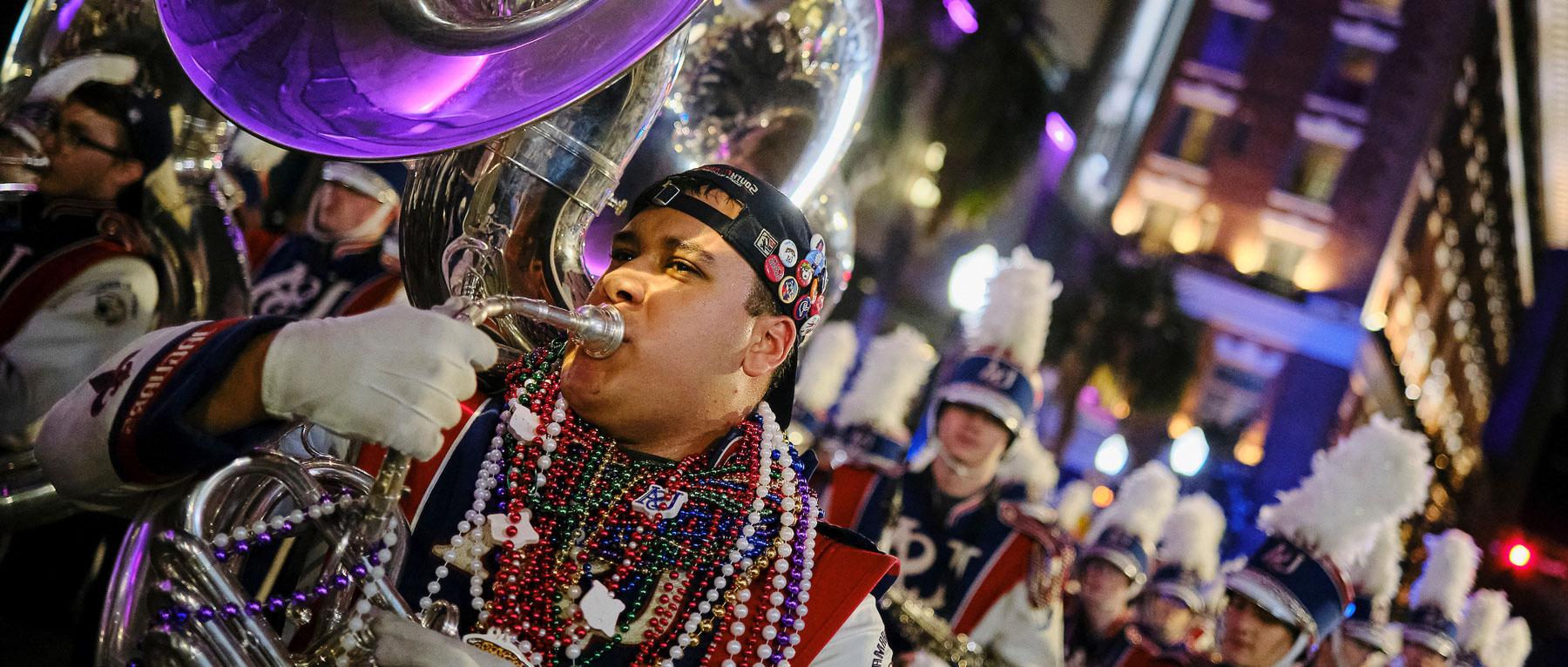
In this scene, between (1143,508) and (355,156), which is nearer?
(355,156)

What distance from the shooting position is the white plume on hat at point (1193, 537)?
809 centimetres

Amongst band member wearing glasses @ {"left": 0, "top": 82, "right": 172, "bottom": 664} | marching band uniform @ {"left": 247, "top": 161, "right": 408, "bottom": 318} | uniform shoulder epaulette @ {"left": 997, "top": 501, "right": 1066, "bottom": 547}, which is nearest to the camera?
band member wearing glasses @ {"left": 0, "top": 82, "right": 172, "bottom": 664}

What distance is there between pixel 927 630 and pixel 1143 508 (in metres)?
3.65

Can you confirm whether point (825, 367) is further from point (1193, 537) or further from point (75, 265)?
point (75, 265)

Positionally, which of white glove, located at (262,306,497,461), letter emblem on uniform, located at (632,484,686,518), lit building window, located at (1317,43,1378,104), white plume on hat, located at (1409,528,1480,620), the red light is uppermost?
lit building window, located at (1317,43,1378,104)

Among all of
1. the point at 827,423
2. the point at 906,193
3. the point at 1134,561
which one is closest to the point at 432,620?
the point at 1134,561

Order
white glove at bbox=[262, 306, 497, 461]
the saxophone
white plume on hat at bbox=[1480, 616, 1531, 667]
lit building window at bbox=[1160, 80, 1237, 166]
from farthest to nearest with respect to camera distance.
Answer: lit building window at bbox=[1160, 80, 1237, 166]
white plume on hat at bbox=[1480, 616, 1531, 667]
the saxophone
white glove at bbox=[262, 306, 497, 461]

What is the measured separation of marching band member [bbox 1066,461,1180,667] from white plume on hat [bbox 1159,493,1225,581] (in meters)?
0.13

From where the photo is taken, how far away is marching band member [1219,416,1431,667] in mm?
5488

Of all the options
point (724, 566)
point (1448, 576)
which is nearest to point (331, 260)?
point (724, 566)

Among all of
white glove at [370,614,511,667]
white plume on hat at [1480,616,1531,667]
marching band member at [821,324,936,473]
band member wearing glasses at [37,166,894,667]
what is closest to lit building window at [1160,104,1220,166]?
white plume on hat at [1480,616,1531,667]

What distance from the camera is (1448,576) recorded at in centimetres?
779

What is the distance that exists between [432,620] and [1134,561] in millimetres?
6044

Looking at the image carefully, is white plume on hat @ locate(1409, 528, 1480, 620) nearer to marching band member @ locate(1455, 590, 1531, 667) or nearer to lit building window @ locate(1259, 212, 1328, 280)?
marching band member @ locate(1455, 590, 1531, 667)
